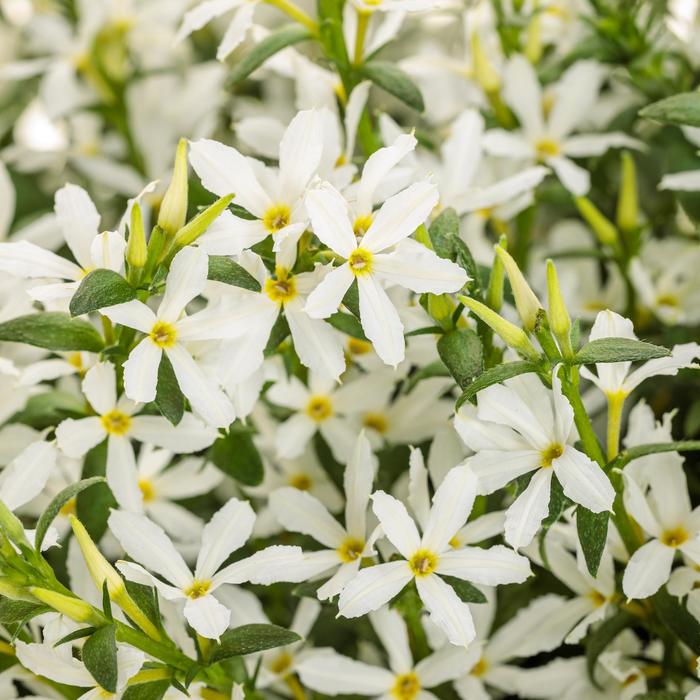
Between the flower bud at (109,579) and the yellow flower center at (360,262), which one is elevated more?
the yellow flower center at (360,262)

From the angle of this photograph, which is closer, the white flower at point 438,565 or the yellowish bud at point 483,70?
the white flower at point 438,565

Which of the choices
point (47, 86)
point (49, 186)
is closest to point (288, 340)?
point (47, 86)

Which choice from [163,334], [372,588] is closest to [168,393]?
[163,334]

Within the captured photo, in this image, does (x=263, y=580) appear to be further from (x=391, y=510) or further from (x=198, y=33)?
(x=198, y=33)

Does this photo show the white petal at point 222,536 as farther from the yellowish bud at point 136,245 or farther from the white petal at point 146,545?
the yellowish bud at point 136,245

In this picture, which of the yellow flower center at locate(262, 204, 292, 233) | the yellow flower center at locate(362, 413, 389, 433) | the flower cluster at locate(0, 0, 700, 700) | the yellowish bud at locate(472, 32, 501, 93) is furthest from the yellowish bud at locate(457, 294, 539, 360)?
the yellowish bud at locate(472, 32, 501, 93)

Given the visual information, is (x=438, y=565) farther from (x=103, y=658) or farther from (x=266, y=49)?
(x=266, y=49)

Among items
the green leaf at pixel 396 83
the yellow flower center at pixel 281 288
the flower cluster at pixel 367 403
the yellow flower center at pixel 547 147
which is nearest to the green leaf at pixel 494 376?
the flower cluster at pixel 367 403
